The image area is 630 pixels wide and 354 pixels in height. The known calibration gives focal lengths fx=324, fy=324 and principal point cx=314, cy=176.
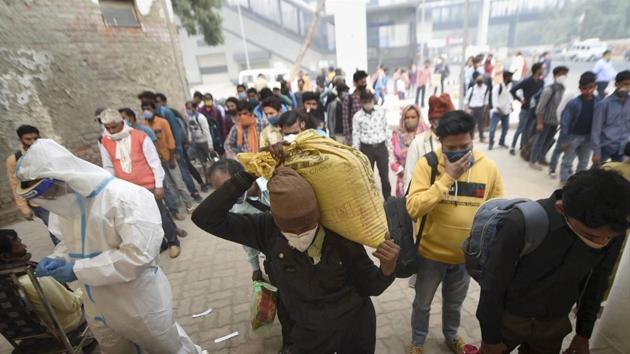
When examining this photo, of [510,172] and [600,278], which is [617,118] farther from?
[600,278]

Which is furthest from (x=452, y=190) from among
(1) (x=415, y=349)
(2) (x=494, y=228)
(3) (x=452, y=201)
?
(1) (x=415, y=349)

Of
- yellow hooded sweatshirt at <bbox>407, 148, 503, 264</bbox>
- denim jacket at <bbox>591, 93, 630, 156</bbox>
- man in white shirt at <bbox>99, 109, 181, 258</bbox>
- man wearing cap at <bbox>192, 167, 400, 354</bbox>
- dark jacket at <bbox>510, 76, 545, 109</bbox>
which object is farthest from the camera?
dark jacket at <bbox>510, 76, 545, 109</bbox>

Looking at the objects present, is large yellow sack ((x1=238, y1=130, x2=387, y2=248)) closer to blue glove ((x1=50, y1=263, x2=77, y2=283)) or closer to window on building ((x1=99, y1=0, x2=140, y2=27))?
blue glove ((x1=50, y1=263, x2=77, y2=283))

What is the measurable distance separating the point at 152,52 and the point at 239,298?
6834 millimetres

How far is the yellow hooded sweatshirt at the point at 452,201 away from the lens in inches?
82.3

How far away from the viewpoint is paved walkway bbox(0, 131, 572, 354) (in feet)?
9.78

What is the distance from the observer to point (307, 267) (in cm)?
164

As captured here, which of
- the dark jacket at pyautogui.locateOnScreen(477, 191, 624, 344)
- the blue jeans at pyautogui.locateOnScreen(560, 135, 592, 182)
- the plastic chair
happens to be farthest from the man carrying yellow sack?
the blue jeans at pyautogui.locateOnScreen(560, 135, 592, 182)

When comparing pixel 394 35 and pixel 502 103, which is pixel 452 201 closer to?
pixel 502 103

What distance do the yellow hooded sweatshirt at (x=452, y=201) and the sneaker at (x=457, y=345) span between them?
0.91 m

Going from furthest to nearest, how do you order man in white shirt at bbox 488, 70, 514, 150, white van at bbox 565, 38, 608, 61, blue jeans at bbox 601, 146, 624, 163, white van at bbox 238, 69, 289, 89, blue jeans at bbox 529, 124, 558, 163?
white van at bbox 565, 38, 608, 61 → white van at bbox 238, 69, 289, 89 → man in white shirt at bbox 488, 70, 514, 150 → blue jeans at bbox 529, 124, 558, 163 → blue jeans at bbox 601, 146, 624, 163

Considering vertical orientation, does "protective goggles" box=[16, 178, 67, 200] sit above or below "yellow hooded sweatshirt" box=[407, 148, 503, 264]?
above

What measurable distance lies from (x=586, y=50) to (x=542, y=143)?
22243 millimetres

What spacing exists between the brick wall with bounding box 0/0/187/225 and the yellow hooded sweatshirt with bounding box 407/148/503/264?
7.37m
